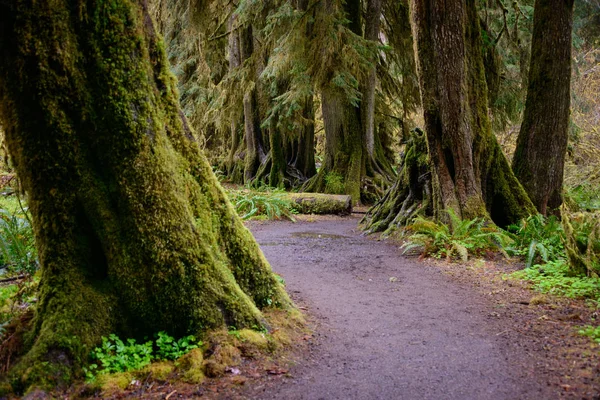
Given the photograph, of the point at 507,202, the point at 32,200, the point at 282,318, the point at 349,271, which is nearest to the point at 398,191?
the point at 507,202

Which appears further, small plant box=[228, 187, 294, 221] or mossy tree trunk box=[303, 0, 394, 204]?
mossy tree trunk box=[303, 0, 394, 204]

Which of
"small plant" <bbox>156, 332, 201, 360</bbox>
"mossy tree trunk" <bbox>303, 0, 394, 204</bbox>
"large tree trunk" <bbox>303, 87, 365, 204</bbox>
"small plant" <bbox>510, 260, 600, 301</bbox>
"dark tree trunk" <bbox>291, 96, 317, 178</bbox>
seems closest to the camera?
"small plant" <bbox>156, 332, 201, 360</bbox>

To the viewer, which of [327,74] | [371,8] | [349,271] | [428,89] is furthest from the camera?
[371,8]

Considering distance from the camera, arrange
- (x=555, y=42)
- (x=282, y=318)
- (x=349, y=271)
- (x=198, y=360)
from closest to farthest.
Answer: (x=198, y=360) → (x=282, y=318) → (x=349, y=271) → (x=555, y=42)

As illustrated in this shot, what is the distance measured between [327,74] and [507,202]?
22.2 ft

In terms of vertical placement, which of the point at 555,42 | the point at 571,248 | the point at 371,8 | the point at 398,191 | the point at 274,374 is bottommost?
the point at 274,374

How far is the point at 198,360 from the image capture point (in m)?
3.23

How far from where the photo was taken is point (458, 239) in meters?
7.34

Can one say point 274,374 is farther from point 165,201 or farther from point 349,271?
point 349,271

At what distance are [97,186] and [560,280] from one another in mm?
5088

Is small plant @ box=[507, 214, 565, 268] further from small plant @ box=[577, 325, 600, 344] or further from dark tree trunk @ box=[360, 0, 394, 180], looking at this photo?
dark tree trunk @ box=[360, 0, 394, 180]

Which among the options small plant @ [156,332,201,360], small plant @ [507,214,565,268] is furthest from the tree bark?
small plant @ [156,332,201,360]

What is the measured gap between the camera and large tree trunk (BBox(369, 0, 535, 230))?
8000 millimetres

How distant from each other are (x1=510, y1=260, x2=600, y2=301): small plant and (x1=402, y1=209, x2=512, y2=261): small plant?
3.67 ft
